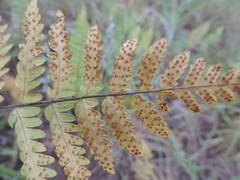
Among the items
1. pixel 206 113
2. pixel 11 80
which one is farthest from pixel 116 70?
pixel 206 113

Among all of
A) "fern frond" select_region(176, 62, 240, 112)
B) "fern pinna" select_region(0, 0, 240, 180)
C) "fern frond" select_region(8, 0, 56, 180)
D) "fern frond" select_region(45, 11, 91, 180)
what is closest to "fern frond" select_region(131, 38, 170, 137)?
"fern pinna" select_region(0, 0, 240, 180)

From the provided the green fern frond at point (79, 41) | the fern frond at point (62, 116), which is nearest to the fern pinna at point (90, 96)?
the fern frond at point (62, 116)

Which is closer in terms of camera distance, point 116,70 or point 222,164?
point 116,70

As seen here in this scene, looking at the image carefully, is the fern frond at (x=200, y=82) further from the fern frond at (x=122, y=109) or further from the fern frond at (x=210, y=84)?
the fern frond at (x=122, y=109)

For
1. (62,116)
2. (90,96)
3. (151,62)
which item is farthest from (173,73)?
(62,116)

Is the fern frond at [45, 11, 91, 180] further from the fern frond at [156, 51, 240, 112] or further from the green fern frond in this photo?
the green fern frond

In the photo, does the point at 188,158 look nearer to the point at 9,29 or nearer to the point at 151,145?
the point at 151,145

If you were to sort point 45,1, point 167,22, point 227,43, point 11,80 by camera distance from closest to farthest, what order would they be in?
point 11,80, point 45,1, point 167,22, point 227,43
